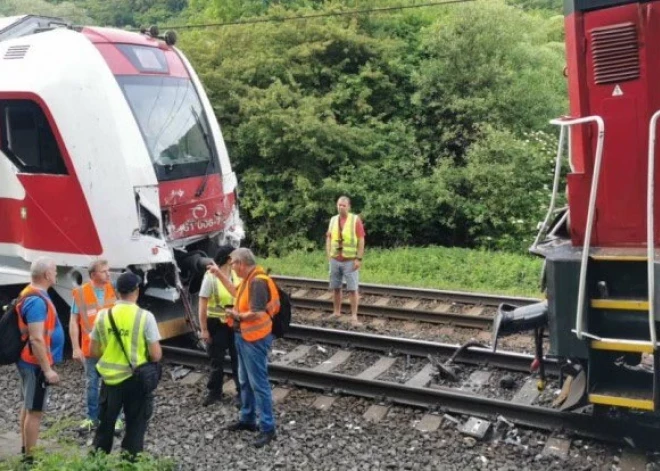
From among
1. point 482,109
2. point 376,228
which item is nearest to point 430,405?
point 376,228

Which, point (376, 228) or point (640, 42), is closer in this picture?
point (640, 42)

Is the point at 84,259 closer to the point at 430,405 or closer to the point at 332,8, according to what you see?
the point at 430,405

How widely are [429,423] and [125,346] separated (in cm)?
271

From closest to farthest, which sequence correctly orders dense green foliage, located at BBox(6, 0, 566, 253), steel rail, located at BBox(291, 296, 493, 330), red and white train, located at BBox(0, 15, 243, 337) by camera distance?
red and white train, located at BBox(0, 15, 243, 337), steel rail, located at BBox(291, 296, 493, 330), dense green foliage, located at BBox(6, 0, 566, 253)

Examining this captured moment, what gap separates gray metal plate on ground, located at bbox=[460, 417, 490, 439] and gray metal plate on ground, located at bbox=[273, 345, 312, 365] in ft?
8.05

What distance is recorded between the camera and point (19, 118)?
8.25 metres

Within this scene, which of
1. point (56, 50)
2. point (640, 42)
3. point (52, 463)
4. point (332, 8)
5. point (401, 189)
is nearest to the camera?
Answer: point (52, 463)

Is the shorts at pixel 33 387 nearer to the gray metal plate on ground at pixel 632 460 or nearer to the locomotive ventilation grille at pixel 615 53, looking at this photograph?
the gray metal plate on ground at pixel 632 460

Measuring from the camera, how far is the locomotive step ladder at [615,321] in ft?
15.9

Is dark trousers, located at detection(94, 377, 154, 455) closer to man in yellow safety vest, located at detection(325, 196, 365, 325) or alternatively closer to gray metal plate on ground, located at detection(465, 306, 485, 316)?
man in yellow safety vest, located at detection(325, 196, 365, 325)

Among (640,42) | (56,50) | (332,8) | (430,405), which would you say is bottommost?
(430,405)

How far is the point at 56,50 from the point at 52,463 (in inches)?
195

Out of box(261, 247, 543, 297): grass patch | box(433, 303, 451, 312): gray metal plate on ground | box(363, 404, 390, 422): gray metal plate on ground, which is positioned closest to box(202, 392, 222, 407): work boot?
box(363, 404, 390, 422): gray metal plate on ground

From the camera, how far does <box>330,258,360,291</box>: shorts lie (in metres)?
9.63
